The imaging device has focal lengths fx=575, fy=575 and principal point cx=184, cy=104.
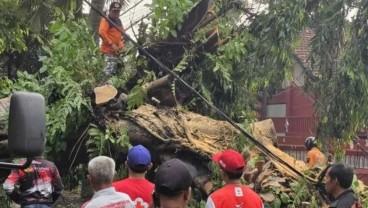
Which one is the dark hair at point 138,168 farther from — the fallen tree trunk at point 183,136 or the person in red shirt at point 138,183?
the fallen tree trunk at point 183,136

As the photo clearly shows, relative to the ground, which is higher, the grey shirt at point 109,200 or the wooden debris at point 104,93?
the wooden debris at point 104,93

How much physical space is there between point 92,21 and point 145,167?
294 inches

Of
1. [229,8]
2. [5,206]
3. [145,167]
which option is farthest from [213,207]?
[229,8]

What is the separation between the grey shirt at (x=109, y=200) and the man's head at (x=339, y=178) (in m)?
1.73

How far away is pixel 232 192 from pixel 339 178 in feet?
3.31

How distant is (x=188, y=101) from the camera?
9.30m

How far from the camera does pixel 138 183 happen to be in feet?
14.6

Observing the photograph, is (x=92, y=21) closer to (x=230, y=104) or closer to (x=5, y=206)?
(x=230, y=104)

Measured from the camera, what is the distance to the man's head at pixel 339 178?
4.66 m

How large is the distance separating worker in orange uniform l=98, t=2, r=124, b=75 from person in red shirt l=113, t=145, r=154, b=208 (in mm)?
4720

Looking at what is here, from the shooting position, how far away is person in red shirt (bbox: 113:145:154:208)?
438 cm

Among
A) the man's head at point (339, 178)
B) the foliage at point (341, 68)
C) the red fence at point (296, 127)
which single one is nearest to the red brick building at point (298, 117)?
the red fence at point (296, 127)

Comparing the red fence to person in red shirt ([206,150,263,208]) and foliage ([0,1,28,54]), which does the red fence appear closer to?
foliage ([0,1,28,54])

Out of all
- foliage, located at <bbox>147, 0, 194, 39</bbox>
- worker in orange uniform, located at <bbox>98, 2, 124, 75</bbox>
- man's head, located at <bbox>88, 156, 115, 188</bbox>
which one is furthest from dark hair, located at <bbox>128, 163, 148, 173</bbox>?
foliage, located at <bbox>147, 0, 194, 39</bbox>
